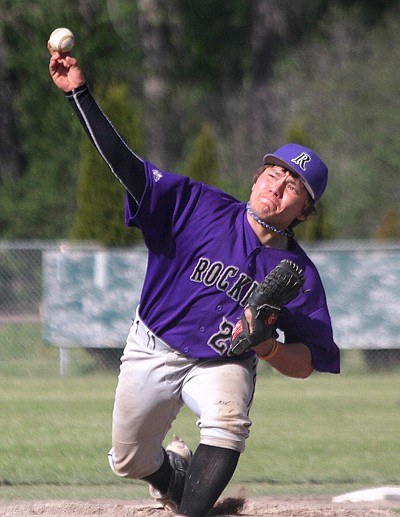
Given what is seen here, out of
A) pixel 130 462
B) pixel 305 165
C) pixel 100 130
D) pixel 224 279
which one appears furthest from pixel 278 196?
pixel 130 462

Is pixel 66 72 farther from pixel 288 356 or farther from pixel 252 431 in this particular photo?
pixel 252 431

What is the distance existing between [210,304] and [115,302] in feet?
30.4

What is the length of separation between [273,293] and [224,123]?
27.6m

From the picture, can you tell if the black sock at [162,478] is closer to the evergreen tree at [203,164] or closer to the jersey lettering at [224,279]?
the jersey lettering at [224,279]

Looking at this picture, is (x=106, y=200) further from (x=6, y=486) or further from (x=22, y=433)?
(x=6, y=486)

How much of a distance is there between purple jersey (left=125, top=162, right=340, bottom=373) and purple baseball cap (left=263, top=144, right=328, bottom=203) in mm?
301

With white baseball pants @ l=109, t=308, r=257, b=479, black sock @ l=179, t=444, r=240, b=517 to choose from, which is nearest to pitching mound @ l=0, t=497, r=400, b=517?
white baseball pants @ l=109, t=308, r=257, b=479

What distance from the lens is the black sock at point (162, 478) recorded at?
216 inches

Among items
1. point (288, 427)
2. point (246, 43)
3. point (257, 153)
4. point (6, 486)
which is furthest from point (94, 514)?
point (246, 43)

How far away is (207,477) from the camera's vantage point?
463 cm

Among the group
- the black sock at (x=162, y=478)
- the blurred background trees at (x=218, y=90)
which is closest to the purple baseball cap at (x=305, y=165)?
the black sock at (x=162, y=478)

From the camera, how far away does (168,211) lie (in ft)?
15.9

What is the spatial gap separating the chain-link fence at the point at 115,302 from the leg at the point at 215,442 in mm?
9255

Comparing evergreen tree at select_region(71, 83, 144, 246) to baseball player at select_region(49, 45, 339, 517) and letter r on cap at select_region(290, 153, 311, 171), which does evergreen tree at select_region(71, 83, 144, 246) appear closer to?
baseball player at select_region(49, 45, 339, 517)
